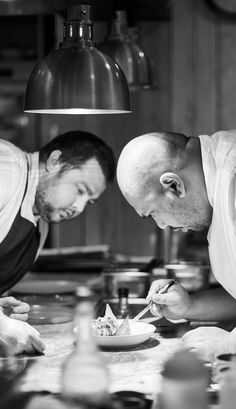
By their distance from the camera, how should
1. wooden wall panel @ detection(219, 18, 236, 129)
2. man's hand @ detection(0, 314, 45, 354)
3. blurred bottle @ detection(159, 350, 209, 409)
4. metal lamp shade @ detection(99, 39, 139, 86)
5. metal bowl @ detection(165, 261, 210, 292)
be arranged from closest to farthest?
blurred bottle @ detection(159, 350, 209, 409)
man's hand @ detection(0, 314, 45, 354)
metal bowl @ detection(165, 261, 210, 292)
metal lamp shade @ detection(99, 39, 139, 86)
wooden wall panel @ detection(219, 18, 236, 129)

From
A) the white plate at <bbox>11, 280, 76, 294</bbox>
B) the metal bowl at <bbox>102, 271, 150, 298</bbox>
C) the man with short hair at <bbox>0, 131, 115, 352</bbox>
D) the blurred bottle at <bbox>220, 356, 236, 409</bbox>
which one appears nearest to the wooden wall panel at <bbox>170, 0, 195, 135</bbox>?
the white plate at <bbox>11, 280, 76, 294</bbox>

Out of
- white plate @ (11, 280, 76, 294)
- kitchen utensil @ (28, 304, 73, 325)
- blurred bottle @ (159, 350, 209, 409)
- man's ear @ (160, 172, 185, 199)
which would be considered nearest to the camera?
blurred bottle @ (159, 350, 209, 409)

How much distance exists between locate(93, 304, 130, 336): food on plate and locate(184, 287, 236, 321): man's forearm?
0.26m

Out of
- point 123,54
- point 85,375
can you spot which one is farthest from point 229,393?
point 123,54

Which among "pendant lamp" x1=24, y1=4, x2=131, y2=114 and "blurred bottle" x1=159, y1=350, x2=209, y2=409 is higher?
"pendant lamp" x1=24, y1=4, x2=131, y2=114

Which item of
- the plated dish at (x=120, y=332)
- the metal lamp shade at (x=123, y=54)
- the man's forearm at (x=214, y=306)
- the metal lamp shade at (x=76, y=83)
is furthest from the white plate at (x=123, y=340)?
the metal lamp shade at (x=123, y=54)

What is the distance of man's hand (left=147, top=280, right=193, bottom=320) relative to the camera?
2418 mm

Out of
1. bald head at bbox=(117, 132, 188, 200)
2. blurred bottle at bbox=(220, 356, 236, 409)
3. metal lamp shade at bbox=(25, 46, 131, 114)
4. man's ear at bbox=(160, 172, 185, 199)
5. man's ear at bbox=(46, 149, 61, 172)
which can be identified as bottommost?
blurred bottle at bbox=(220, 356, 236, 409)

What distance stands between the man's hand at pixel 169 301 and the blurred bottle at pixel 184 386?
916 mm

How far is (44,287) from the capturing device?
3.22 m

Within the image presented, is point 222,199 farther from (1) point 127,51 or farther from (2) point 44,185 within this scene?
(1) point 127,51

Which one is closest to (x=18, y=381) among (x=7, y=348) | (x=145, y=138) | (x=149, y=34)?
(x=7, y=348)

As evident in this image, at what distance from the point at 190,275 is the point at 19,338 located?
3.25 ft

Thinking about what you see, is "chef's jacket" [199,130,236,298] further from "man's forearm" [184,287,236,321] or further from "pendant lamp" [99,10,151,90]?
"pendant lamp" [99,10,151,90]
